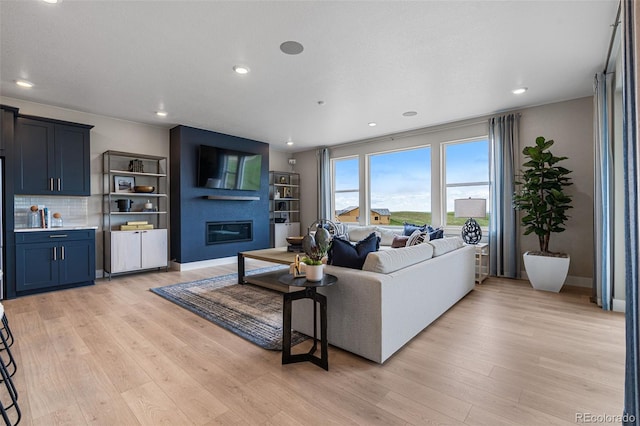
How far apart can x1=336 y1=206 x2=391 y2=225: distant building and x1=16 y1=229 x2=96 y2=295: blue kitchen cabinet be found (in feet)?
16.5

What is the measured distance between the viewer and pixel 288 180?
8211mm

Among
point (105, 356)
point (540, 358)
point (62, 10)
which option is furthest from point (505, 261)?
point (62, 10)

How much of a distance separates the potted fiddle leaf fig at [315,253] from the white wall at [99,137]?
455 cm

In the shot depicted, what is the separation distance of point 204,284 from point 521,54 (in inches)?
193

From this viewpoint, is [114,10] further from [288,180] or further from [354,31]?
[288,180]

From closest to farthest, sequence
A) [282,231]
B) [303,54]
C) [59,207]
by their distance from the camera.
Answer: [303,54] → [59,207] → [282,231]

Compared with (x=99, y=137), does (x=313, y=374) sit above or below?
below

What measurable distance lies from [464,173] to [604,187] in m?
2.23

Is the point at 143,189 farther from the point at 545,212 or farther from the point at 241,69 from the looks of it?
the point at 545,212

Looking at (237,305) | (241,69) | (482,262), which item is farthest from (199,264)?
(482,262)

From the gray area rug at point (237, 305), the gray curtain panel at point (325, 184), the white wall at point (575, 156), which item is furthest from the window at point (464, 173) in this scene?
the gray area rug at point (237, 305)

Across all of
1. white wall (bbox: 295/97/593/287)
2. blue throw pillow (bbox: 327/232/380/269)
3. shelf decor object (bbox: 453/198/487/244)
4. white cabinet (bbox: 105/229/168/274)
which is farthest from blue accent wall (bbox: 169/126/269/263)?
white wall (bbox: 295/97/593/287)

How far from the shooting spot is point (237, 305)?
3.49 metres

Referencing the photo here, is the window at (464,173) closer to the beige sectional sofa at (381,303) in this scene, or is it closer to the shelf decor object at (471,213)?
the shelf decor object at (471,213)
